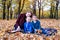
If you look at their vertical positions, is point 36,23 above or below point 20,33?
above

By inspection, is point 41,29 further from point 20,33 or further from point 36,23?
point 20,33

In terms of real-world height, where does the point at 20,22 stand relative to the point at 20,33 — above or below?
above

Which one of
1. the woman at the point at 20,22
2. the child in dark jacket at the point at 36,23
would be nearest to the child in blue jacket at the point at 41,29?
the child in dark jacket at the point at 36,23

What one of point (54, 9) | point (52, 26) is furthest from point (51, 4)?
point (52, 26)

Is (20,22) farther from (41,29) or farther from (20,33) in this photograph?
(41,29)

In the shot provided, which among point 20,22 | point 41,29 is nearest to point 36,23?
point 41,29

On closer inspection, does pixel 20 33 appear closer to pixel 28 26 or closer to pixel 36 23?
pixel 28 26

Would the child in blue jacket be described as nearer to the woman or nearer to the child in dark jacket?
the child in dark jacket

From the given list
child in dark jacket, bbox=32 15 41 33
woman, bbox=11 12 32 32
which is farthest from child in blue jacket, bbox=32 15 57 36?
woman, bbox=11 12 32 32

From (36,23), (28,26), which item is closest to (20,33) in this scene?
(28,26)

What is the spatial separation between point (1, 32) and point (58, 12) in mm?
812

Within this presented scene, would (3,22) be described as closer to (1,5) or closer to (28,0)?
(1,5)

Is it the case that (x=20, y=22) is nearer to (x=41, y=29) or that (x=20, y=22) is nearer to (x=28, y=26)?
(x=28, y=26)

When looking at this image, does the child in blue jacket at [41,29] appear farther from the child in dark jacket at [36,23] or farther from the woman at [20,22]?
the woman at [20,22]
